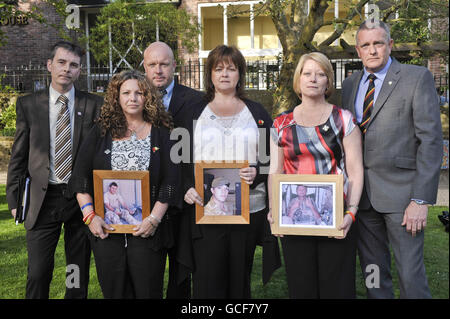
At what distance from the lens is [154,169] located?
3.43m

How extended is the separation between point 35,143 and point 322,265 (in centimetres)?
272

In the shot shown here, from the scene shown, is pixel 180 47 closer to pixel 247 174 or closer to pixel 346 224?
pixel 247 174

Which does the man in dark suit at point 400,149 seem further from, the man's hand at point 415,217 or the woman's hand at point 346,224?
the woman's hand at point 346,224

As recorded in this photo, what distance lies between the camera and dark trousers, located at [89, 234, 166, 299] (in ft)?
11.3

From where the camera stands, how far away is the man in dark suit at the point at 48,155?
4.06m

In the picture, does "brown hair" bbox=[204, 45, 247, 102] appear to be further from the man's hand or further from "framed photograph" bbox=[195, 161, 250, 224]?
the man's hand

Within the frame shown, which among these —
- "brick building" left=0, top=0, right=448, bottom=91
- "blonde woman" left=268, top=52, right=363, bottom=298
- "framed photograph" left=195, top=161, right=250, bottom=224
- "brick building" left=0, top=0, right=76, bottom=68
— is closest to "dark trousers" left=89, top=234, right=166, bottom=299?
"framed photograph" left=195, top=161, right=250, bottom=224

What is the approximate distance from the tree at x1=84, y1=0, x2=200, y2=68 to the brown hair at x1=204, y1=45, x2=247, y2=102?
47.4ft

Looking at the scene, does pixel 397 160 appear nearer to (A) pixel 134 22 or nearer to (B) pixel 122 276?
(B) pixel 122 276

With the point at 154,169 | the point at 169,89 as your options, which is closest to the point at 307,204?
the point at 154,169

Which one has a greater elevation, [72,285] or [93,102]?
[93,102]

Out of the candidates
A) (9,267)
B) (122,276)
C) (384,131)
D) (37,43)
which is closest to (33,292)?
(122,276)

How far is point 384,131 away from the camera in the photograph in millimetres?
3529

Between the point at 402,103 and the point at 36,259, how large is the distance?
11.2ft
